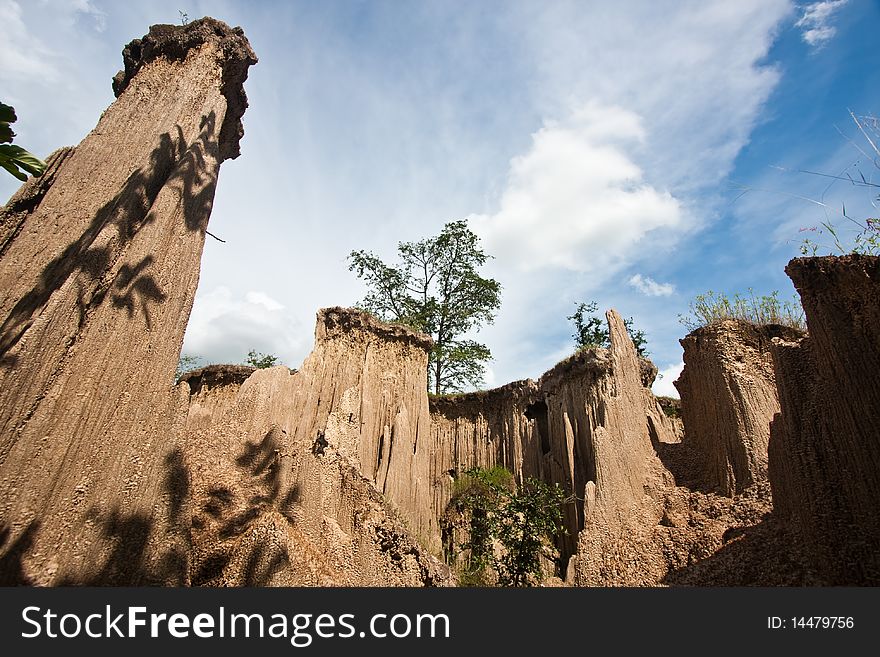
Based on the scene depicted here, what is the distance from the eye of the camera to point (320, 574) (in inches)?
193

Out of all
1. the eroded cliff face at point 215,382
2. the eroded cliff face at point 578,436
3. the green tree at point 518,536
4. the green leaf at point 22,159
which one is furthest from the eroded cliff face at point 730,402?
the eroded cliff face at point 215,382

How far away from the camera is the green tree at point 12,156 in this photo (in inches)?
197

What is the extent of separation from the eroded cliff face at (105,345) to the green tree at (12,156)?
0.48 ft

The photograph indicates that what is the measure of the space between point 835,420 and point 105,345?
849 cm

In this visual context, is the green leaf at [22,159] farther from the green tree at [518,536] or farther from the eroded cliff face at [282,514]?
the green tree at [518,536]

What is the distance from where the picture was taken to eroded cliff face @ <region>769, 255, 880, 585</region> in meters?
5.50

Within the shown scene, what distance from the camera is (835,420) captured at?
19.7ft

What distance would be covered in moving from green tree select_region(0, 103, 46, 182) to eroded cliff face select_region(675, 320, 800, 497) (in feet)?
38.8

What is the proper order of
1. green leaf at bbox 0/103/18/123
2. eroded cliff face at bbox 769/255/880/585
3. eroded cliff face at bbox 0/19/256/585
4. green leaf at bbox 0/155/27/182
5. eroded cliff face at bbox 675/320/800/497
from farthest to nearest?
eroded cliff face at bbox 675/320/800/497, eroded cliff face at bbox 769/255/880/585, green leaf at bbox 0/155/27/182, green leaf at bbox 0/103/18/123, eroded cliff face at bbox 0/19/256/585

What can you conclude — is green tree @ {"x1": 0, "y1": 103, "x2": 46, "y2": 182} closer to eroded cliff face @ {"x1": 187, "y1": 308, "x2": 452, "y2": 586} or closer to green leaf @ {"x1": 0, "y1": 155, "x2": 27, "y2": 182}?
green leaf @ {"x1": 0, "y1": 155, "x2": 27, "y2": 182}

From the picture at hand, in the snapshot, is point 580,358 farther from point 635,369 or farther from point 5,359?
point 5,359

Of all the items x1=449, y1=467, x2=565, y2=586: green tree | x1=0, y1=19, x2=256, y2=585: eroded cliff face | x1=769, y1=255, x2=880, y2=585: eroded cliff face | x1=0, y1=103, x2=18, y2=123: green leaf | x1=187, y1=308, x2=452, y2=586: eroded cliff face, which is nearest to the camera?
x1=0, y1=19, x2=256, y2=585: eroded cliff face

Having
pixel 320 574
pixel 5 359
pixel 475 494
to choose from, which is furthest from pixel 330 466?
pixel 475 494

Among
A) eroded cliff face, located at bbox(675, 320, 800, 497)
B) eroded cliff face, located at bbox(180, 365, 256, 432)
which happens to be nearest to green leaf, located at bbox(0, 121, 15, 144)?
eroded cliff face, located at bbox(180, 365, 256, 432)
